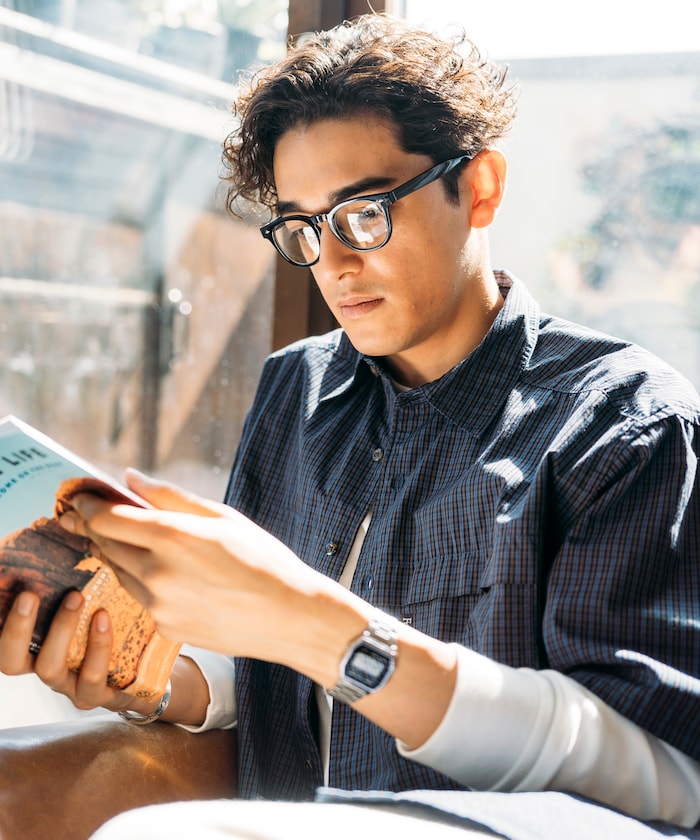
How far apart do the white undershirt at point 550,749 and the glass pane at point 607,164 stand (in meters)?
0.75

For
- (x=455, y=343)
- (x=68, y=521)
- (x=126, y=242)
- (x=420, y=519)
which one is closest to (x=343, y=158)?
(x=455, y=343)

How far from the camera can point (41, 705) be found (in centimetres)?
150

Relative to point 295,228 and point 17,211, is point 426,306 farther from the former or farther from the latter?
point 17,211

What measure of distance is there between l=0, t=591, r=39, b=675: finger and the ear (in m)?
0.78

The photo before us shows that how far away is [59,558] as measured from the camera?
1001mm

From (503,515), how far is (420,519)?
14cm

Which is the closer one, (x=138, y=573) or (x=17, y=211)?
(x=138, y=573)

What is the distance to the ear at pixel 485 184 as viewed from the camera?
1336mm

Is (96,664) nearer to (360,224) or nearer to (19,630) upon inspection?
(19,630)

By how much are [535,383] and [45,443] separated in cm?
64

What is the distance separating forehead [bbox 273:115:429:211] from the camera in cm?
125

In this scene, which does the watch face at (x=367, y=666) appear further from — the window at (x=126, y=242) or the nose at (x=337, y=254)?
the window at (x=126, y=242)

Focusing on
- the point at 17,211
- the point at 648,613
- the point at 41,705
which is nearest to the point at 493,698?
the point at 648,613

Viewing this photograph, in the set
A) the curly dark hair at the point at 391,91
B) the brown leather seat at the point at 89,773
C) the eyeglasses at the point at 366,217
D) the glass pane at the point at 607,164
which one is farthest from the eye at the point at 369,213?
the brown leather seat at the point at 89,773
